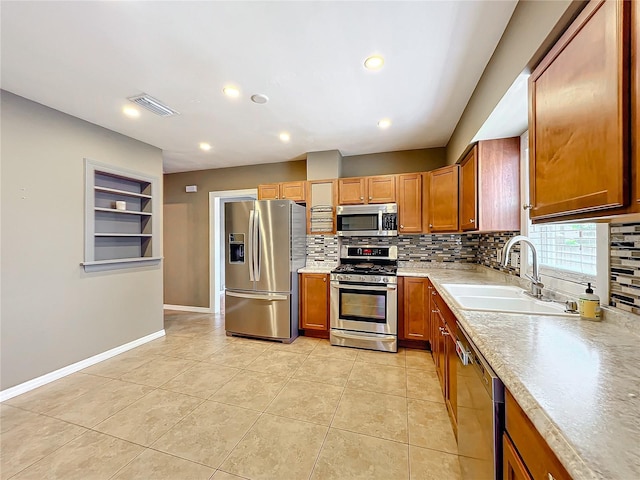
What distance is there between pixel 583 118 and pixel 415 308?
2.48 meters

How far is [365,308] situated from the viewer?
3162mm

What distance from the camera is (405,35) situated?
64.3 inches

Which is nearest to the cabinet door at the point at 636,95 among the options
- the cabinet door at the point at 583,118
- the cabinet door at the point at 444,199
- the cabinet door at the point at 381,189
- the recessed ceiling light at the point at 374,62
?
the cabinet door at the point at 583,118

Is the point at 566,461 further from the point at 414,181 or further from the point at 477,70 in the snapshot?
the point at 414,181

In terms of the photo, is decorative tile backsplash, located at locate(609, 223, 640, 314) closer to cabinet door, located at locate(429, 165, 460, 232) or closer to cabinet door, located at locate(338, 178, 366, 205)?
cabinet door, located at locate(429, 165, 460, 232)

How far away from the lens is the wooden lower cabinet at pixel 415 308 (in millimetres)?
3033

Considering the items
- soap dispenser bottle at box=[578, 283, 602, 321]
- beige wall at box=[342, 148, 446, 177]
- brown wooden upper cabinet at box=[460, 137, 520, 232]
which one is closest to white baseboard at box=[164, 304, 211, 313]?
beige wall at box=[342, 148, 446, 177]

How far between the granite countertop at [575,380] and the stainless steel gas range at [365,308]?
1.74m

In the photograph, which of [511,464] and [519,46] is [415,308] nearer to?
[511,464]

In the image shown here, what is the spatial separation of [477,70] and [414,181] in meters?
1.56

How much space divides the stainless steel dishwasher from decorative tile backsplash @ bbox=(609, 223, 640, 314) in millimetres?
692

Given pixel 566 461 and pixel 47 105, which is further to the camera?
pixel 47 105

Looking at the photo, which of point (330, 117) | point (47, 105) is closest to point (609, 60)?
point (330, 117)

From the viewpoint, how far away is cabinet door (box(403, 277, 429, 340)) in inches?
120
